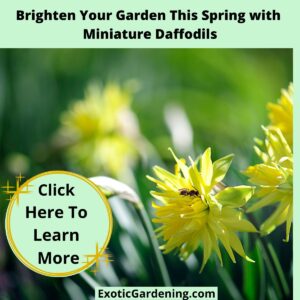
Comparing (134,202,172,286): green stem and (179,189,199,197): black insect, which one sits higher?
(179,189,199,197): black insect

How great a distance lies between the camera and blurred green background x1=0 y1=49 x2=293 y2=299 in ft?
2.58

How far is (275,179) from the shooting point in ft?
2.03

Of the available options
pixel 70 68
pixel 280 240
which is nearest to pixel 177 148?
pixel 280 240

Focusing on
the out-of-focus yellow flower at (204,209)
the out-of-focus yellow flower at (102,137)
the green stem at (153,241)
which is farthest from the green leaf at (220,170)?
the out-of-focus yellow flower at (102,137)

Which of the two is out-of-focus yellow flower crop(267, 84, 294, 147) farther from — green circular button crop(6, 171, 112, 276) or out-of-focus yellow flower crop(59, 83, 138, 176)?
out-of-focus yellow flower crop(59, 83, 138, 176)

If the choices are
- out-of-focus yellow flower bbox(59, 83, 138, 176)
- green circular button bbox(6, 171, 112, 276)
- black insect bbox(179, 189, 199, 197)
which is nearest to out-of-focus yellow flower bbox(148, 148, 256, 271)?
black insect bbox(179, 189, 199, 197)

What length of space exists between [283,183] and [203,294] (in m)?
0.19

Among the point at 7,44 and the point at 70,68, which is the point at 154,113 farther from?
the point at 7,44

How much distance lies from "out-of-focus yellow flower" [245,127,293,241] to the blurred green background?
12 centimetres

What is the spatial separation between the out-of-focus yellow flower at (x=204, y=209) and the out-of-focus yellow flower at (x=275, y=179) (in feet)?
0.09

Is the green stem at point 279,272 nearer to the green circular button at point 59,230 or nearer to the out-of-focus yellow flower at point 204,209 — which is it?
the out-of-focus yellow flower at point 204,209

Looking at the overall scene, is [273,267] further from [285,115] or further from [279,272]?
[285,115]

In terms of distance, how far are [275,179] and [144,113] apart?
0.79 m

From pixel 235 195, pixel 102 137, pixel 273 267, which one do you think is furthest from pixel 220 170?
pixel 102 137
